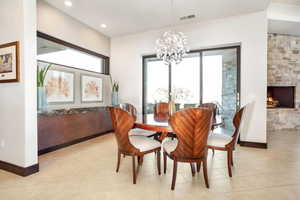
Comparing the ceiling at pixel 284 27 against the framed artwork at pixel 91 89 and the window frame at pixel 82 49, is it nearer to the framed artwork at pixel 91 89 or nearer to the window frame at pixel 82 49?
the window frame at pixel 82 49

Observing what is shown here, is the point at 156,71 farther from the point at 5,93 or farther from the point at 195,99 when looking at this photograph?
the point at 5,93

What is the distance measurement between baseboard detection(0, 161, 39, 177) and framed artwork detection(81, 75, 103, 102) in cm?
219

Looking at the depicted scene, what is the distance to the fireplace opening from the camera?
5.57 m

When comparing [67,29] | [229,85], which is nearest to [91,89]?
[67,29]

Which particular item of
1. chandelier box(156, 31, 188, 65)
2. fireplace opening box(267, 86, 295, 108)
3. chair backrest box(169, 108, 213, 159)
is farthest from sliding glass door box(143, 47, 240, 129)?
fireplace opening box(267, 86, 295, 108)

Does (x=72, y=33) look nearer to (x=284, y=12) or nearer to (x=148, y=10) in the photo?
(x=148, y=10)

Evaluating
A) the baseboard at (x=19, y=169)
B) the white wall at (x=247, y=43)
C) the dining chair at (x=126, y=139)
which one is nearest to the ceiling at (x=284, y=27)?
the white wall at (x=247, y=43)

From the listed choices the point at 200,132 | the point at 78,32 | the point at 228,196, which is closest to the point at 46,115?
the point at 78,32

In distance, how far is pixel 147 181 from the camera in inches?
82.9

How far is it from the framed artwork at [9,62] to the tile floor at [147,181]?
1.35 meters

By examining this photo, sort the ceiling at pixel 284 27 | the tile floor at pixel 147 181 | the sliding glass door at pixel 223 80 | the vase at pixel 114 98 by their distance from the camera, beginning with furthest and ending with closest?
the vase at pixel 114 98, the ceiling at pixel 284 27, the sliding glass door at pixel 223 80, the tile floor at pixel 147 181

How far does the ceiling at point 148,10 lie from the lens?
329 centimetres

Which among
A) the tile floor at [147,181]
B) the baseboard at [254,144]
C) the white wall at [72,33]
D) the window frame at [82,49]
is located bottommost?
the tile floor at [147,181]

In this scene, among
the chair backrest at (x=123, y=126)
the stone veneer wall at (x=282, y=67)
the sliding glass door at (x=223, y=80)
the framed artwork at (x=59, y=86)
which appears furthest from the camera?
the stone veneer wall at (x=282, y=67)
